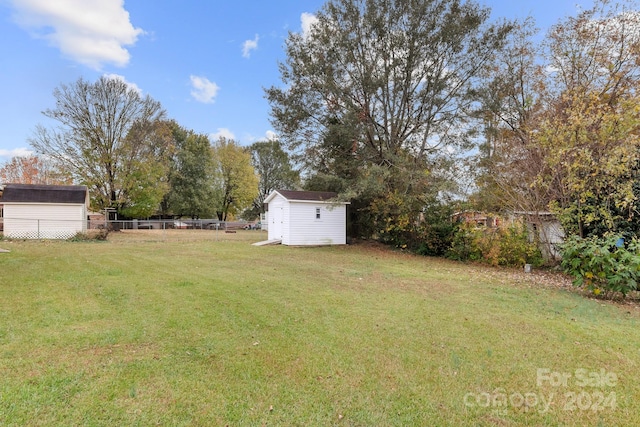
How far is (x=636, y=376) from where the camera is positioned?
3027 mm

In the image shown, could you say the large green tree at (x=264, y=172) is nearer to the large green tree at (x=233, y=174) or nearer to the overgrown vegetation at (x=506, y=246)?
the large green tree at (x=233, y=174)

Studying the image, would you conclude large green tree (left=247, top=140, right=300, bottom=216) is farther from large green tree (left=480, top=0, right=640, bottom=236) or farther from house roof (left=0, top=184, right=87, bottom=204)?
large green tree (left=480, top=0, right=640, bottom=236)

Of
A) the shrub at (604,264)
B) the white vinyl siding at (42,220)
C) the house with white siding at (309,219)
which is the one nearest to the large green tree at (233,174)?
the white vinyl siding at (42,220)

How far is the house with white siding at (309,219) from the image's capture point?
49.7ft

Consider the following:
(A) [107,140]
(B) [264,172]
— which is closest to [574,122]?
(A) [107,140]

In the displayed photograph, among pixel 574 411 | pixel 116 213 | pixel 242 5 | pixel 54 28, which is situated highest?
pixel 242 5

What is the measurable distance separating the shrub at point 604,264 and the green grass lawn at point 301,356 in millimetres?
485

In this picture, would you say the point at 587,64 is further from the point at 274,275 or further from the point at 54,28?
the point at 54,28

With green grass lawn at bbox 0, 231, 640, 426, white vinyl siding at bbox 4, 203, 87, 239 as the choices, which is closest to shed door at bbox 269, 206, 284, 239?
white vinyl siding at bbox 4, 203, 87, 239

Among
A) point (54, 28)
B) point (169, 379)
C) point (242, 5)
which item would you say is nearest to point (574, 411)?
point (169, 379)

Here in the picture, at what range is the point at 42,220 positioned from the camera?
1553 centimetres

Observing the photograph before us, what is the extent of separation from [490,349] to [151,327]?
3.86 meters

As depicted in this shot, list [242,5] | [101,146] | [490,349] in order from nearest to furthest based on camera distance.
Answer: [490,349] → [242,5] → [101,146]

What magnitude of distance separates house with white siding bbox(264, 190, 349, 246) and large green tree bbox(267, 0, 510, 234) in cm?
118
